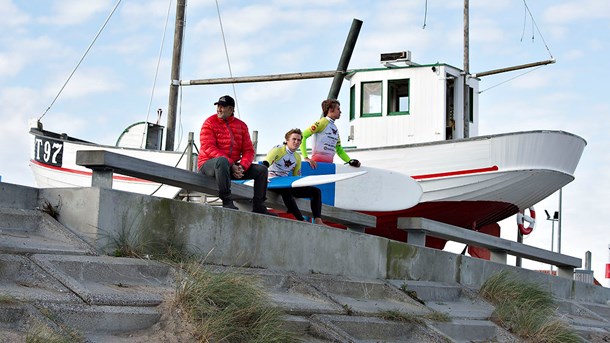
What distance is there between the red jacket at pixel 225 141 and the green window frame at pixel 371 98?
14.9 metres

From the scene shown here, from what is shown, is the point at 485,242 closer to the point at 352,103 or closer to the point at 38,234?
the point at 38,234

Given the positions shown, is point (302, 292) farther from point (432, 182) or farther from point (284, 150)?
point (432, 182)

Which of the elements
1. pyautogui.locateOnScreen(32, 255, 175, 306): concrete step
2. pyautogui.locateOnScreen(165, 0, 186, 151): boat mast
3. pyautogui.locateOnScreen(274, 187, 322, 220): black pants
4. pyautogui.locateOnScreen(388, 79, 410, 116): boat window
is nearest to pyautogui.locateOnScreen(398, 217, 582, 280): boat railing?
pyautogui.locateOnScreen(274, 187, 322, 220): black pants

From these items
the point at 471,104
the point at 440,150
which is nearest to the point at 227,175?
the point at 440,150

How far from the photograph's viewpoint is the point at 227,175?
805 cm

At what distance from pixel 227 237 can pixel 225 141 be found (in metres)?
1.34

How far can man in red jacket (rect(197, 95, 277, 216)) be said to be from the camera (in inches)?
332

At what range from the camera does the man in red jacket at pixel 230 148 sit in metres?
8.42

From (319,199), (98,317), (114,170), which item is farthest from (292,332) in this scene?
(319,199)

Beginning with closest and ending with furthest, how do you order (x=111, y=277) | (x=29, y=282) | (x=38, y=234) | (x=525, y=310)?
(x=29, y=282) < (x=111, y=277) < (x=38, y=234) < (x=525, y=310)

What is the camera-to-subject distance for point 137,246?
6688 mm

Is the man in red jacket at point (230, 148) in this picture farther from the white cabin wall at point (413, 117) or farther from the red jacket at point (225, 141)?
the white cabin wall at point (413, 117)

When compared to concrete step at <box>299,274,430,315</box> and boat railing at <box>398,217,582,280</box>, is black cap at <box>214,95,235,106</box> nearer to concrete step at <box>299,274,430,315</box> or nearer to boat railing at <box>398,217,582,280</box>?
concrete step at <box>299,274,430,315</box>

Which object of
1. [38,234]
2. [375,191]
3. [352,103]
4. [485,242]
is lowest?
[38,234]
